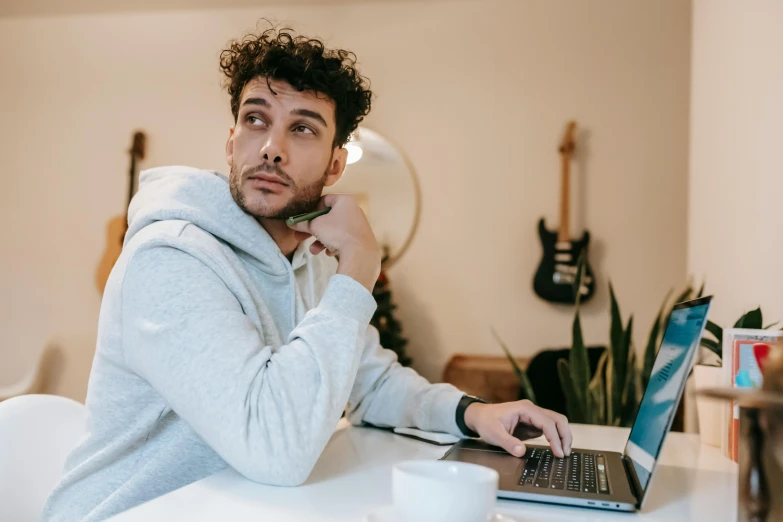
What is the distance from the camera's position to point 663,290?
299cm

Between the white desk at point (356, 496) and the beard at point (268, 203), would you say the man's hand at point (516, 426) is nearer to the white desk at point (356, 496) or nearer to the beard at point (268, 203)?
the white desk at point (356, 496)

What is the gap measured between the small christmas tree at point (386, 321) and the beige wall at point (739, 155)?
1.30m

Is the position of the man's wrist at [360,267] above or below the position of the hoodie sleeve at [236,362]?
above

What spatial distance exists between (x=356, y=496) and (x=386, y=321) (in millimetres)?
2144

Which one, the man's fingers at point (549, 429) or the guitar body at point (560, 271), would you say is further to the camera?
the guitar body at point (560, 271)

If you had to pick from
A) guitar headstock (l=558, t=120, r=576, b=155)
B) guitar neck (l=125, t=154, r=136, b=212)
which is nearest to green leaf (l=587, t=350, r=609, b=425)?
guitar headstock (l=558, t=120, r=576, b=155)

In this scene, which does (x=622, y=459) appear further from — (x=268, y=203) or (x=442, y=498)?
(x=268, y=203)

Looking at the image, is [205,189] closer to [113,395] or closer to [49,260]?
[113,395]

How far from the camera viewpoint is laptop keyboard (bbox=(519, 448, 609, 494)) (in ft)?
2.60

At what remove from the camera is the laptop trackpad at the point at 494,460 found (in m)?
0.90

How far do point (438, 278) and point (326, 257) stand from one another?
1.72 meters

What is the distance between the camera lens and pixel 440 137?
3.24 meters

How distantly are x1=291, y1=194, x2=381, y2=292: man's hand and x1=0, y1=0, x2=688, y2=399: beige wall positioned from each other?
204 centimetres

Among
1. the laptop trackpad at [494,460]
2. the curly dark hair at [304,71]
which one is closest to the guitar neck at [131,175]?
the curly dark hair at [304,71]
